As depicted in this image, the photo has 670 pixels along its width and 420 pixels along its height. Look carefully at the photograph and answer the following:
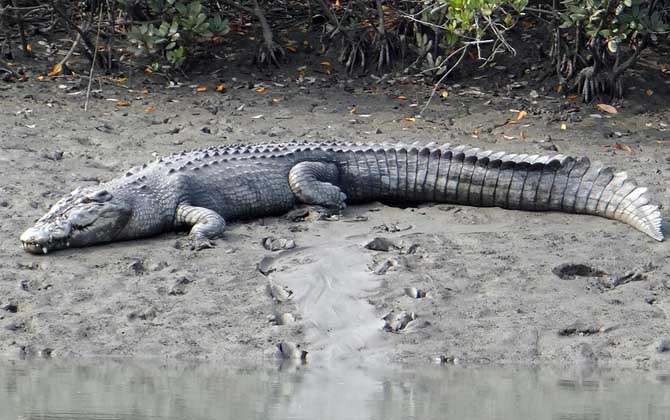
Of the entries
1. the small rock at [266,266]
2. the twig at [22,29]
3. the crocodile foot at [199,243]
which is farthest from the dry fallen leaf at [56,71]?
the small rock at [266,266]

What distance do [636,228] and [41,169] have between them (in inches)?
169

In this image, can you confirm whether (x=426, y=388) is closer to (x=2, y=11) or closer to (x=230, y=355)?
(x=230, y=355)

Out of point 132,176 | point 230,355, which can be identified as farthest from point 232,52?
point 230,355

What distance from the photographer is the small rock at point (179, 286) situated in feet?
22.8

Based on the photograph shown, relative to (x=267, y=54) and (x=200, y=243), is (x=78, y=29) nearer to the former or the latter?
(x=267, y=54)

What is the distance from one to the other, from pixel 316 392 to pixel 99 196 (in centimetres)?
293

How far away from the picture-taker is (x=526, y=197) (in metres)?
8.38

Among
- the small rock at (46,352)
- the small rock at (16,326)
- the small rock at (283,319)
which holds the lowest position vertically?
the small rock at (16,326)

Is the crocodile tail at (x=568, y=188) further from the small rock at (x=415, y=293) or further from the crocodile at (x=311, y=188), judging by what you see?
the small rock at (x=415, y=293)

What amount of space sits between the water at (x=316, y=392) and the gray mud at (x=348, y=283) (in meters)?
0.29

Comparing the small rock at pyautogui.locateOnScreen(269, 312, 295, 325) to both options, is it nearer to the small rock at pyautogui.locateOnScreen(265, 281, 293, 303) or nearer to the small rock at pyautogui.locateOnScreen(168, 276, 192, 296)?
the small rock at pyautogui.locateOnScreen(265, 281, 293, 303)

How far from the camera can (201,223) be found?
7879 mm

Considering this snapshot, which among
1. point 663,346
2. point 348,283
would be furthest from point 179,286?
point 663,346

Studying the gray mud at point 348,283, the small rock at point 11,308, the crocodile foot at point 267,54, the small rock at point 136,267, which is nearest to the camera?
the gray mud at point 348,283
